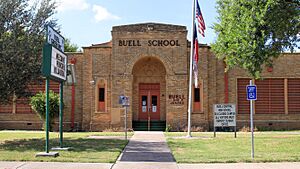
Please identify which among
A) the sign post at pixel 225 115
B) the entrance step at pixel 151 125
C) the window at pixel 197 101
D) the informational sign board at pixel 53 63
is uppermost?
the informational sign board at pixel 53 63

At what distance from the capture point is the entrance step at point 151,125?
1208 inches

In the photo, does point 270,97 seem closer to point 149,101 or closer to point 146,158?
point 149,101

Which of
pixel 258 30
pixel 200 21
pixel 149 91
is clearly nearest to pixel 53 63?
pixel 258 30

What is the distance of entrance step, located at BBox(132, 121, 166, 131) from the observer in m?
30.7

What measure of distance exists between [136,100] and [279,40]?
53.7 feet

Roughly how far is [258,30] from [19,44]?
400 inches

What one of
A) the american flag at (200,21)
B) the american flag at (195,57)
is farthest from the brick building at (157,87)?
the american flag at (200,21)

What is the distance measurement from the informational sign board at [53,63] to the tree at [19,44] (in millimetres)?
3008

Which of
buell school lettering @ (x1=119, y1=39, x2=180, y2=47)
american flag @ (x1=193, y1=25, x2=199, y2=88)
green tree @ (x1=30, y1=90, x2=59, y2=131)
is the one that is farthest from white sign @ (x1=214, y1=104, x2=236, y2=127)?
green tree @ (x1=30, y1=90, x2=59, y2=131)

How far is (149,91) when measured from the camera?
104ft

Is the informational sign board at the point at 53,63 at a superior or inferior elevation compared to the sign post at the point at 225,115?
superior

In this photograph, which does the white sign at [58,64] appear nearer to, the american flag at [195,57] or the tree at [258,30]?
the tree at [258,30]

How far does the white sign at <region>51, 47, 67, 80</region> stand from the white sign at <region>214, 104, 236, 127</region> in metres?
10.2

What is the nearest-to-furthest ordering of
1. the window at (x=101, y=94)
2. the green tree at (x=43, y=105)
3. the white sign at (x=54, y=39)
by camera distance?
the white sign at (x=54, y=39) < the green tree at (x=43, y=105) < the window at (x=101, y=94)
